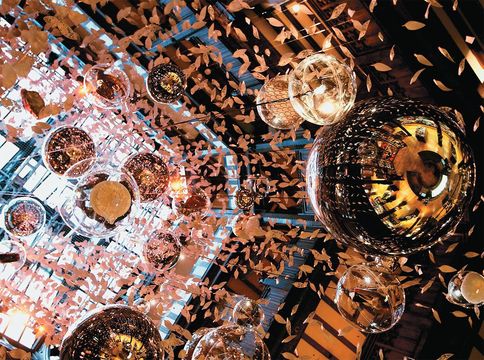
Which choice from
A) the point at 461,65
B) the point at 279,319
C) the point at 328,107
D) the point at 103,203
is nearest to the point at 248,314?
the point at 279,319

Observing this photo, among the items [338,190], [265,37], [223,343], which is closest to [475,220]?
[265,37]

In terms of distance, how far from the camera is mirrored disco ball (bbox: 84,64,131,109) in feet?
8.93

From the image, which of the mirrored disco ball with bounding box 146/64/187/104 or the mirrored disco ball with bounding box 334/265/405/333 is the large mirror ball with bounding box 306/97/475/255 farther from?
the mirrored disco ball with bounding box 146/64/187/104

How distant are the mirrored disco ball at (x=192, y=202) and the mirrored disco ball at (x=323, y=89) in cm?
208

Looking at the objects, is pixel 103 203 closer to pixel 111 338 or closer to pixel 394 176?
pixel 111 338

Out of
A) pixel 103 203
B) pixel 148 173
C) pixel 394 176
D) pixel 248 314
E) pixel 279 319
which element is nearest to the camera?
pixel 394 176

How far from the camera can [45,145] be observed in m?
2.98

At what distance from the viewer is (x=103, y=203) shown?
167 cm

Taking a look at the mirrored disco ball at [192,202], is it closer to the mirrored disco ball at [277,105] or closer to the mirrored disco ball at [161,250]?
the mirrored disco ball at [161,250]

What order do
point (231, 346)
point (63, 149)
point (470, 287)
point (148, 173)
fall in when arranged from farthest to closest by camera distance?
point (63, 149)
point (148, 173)
point (470, 287)
point (231, 346)

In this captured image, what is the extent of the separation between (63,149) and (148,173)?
28.2 inches

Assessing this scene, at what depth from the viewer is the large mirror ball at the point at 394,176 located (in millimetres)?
1020

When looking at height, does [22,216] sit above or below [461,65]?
below

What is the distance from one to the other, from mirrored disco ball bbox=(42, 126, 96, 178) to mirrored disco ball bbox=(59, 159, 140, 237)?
1332 mm
